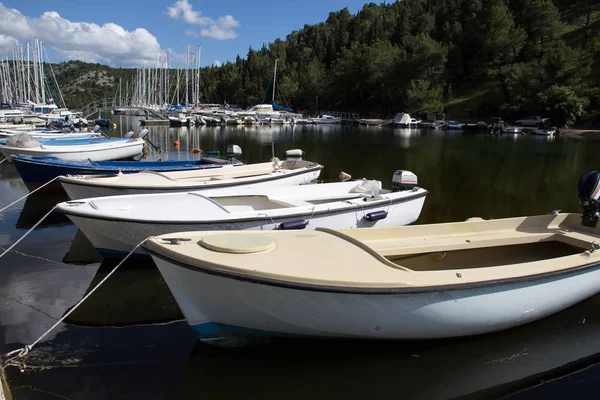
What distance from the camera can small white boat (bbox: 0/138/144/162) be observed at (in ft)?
57.0

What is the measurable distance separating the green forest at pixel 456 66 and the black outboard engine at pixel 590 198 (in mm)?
62785

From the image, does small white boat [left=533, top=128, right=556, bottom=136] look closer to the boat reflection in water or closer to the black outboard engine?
the black outboard engine

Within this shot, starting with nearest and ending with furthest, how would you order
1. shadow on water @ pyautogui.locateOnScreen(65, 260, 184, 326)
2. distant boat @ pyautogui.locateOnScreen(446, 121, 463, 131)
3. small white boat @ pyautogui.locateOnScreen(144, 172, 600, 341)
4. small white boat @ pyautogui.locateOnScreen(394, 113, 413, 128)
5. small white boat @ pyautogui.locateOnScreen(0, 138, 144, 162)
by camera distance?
small white boat @ pyautogui.locateOnScreen(144, 172, 600, 341)
shadow on water @ pyautogui.locateOnScreen(65, 260, 184, 326)
small white boat @ pyautogui.locateOnScreen(0, 138, 144, 162)
distant boat @ pyautogui.locateOnScreen(446, 121, 463, 131)
small white boat @ pyautogui.locateOnScreen(394, 113, 413, 128)

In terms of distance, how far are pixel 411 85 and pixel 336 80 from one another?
23766mm

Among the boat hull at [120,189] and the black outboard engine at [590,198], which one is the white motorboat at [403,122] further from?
the black outboard engine at [590,198]

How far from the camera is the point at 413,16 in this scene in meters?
118

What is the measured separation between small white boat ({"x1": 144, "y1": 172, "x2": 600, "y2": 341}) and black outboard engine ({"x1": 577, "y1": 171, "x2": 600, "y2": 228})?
1.30 m

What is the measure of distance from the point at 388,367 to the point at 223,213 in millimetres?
4342

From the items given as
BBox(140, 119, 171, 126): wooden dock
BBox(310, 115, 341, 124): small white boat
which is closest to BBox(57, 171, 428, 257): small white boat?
BBox(140, 119, 171, 126): wooden dock

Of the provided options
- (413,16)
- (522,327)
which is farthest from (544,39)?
(522,327)

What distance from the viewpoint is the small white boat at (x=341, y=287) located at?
4.94 metres

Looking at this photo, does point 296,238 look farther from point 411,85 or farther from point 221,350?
point 411,85

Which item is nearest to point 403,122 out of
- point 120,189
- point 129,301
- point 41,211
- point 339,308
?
point 41,211

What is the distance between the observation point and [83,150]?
1909 centimetres
